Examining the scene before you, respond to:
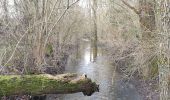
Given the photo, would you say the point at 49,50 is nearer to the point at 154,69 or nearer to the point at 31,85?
the point at 154,69

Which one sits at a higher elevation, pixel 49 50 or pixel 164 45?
pixel 164 45

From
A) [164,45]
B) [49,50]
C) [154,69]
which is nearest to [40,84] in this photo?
[164,45]

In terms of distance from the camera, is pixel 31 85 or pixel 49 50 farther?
pixel 49 50

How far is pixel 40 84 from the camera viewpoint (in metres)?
10.1

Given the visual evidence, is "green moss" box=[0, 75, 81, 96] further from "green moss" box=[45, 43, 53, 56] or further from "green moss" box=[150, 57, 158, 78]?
"green moss" box=[45, 43, 53, 56]

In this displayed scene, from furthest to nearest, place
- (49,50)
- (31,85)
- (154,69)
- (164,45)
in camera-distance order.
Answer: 1. (49,50)
2. (154,69)
3. (31,85)
4. (164,45)

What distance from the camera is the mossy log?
9945 millimetres

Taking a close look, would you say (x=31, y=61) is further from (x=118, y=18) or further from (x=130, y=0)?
(x=118, y=18)

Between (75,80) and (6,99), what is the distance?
2.49 m

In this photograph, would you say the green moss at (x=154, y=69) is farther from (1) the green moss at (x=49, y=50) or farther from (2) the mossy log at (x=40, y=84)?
(1) the green moss at (x=49, y=50)

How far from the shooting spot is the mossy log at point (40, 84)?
9945mm

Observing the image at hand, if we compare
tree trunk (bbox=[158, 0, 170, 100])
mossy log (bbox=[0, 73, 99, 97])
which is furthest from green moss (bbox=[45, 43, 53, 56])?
tree trunk (bbox=[158, 0, 170, 100])

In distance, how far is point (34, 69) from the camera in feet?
47.9

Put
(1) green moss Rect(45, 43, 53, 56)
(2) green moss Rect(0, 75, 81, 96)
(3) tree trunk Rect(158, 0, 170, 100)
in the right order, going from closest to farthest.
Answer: (3) tree trunk Rect(158, 0, 170, 100), (2) green moss Rect(0, 75, 81, 96), (1) green moss Rect(45, 43, 53, 56)
